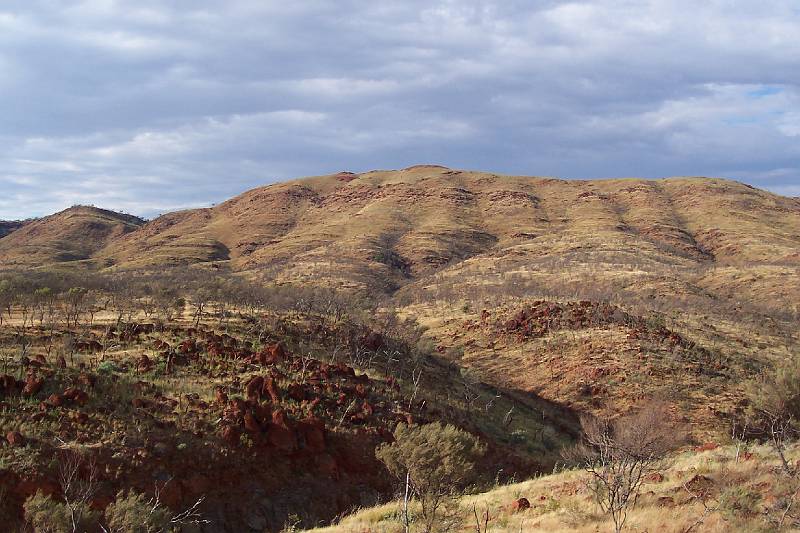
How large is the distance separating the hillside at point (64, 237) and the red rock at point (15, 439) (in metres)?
111

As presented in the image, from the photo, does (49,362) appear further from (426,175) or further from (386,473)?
(426,175)

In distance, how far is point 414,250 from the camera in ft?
342

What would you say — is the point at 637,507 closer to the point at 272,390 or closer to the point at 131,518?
the point at 131,518

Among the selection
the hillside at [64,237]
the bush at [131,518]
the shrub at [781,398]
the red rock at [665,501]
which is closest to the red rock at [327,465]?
the bush at [131,518]

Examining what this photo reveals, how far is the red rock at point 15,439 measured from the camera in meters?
14.8

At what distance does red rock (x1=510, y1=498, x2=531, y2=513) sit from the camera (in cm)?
1313

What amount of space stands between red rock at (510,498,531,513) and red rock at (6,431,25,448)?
12.6m

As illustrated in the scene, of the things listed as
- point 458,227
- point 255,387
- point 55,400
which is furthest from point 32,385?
point 458,227

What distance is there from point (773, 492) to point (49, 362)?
69.4 ft

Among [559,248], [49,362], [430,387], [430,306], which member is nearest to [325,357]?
[430,387]

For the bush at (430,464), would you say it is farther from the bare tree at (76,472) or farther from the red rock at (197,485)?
the bare tree at (76,472)

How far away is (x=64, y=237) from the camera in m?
145

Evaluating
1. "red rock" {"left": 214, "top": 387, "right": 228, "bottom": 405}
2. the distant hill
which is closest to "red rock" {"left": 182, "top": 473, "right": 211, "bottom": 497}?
"red rock" {"left": 214, "top": 387, "right": 228, "bottom": 405}

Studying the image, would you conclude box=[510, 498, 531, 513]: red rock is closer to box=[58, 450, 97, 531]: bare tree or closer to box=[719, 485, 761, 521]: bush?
box=[719, 485, 761, 521]: bush
